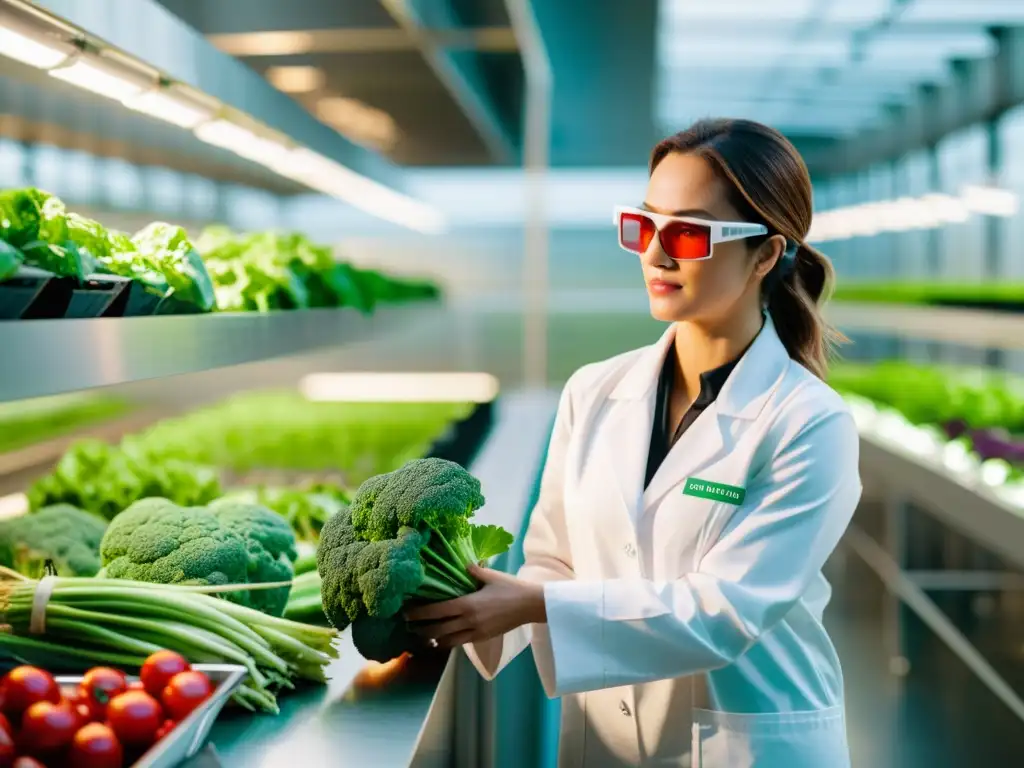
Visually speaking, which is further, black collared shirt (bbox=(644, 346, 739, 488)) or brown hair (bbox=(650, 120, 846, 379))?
black collared shirt (bbox=(644, 346, 739, 488))

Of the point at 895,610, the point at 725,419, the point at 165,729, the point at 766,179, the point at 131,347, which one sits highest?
the point at 766,179

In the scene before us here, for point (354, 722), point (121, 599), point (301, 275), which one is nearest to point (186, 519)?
point (121, 599)

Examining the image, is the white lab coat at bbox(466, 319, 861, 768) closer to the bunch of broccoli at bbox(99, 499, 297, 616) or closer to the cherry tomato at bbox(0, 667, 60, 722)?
the bunch of broccoli at bbox(99, 499, 297, 616)

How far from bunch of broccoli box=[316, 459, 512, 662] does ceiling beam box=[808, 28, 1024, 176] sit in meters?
4.43

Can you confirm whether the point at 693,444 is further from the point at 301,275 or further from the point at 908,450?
the point at 908,450

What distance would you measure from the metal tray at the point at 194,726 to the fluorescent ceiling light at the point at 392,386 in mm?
5476

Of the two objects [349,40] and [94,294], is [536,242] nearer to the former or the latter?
[349,40]

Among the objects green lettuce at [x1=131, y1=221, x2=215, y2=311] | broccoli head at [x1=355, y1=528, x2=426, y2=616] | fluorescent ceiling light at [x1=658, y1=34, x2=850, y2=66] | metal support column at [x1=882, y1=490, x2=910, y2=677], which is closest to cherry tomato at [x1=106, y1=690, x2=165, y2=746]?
broccoli head at [x1=355, y1=528, x2=426, y2=616]

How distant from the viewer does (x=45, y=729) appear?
4.12 feet

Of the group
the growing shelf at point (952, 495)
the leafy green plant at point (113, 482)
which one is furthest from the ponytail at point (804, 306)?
the growing shelf at point (952, 495)

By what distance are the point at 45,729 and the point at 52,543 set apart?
39.5 inches

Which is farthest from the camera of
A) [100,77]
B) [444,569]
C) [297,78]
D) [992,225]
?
[992,225]

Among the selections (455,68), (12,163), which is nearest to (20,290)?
(12,163)

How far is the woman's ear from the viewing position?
69.9 inches
